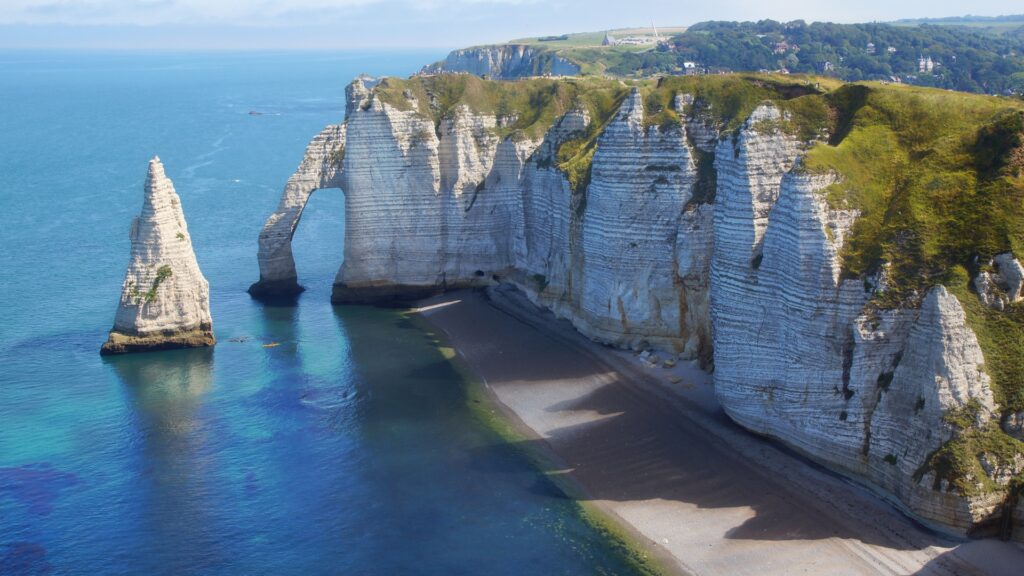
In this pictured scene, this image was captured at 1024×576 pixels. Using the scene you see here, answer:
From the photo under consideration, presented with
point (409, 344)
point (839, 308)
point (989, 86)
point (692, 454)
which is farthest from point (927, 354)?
point (989, 86)

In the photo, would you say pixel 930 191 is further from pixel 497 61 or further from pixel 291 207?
pixel 497 61

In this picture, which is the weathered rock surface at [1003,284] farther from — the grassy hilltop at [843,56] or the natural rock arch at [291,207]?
the grassy hilltop at [843,56]

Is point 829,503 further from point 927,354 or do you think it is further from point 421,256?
point 421,256

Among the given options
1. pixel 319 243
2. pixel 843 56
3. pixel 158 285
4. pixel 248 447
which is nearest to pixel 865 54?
pixel 843 56

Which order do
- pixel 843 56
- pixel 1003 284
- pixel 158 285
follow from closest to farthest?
pixel 1003 284, pixel 158 285, pixel 843 56

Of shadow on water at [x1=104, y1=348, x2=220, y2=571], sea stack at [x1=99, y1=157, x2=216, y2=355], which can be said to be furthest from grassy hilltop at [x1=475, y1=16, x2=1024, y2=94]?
shadow on water at [x1=104, y1=348, x2=220, y2=571]

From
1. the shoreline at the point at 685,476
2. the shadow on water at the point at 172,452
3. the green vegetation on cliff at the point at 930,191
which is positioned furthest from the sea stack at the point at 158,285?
the green vegetation on cliff at the point at 930,191
